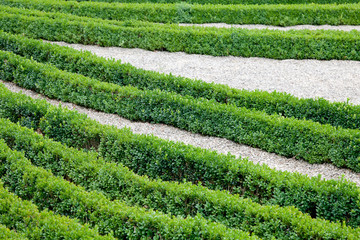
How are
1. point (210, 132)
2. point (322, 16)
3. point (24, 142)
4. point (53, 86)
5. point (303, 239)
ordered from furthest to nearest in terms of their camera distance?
point (322, 16), point (53, 86), point (210, 132), point (24, 142), point (303, 239)

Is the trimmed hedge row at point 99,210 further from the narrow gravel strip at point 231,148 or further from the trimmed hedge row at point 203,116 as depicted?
the trimmed hedge row at point 203,116

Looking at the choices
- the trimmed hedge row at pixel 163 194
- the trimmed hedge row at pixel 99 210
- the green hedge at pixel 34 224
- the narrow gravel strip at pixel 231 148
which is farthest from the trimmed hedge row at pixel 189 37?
the green hedge at pixel 34 224

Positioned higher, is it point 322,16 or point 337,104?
point 322,16

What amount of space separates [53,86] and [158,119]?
14.0 feet

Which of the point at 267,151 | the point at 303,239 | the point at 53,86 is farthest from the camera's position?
the point at 53,86

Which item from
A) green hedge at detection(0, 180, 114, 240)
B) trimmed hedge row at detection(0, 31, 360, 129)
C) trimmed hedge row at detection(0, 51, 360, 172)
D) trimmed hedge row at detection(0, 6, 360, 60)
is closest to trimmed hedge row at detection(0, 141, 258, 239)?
green hedge at detection(0, 180, 114, 240)

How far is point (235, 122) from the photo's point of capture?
11.5m

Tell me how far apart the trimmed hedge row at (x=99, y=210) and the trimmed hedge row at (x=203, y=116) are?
372 centimetres

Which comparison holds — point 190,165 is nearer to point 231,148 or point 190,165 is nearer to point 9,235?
point 231,148

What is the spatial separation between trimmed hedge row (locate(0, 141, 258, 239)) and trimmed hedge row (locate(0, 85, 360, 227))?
121 cm

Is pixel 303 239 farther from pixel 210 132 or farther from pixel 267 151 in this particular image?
pixel 210 132

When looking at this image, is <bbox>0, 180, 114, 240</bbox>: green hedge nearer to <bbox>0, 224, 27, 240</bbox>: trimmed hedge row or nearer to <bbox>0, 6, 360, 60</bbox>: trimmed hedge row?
<bbox>0, 224, 27, 240</bbox>: trimmed hedge row

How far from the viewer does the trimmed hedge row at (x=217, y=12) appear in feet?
67.4

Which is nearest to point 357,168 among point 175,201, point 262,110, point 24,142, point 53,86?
point 262,110
